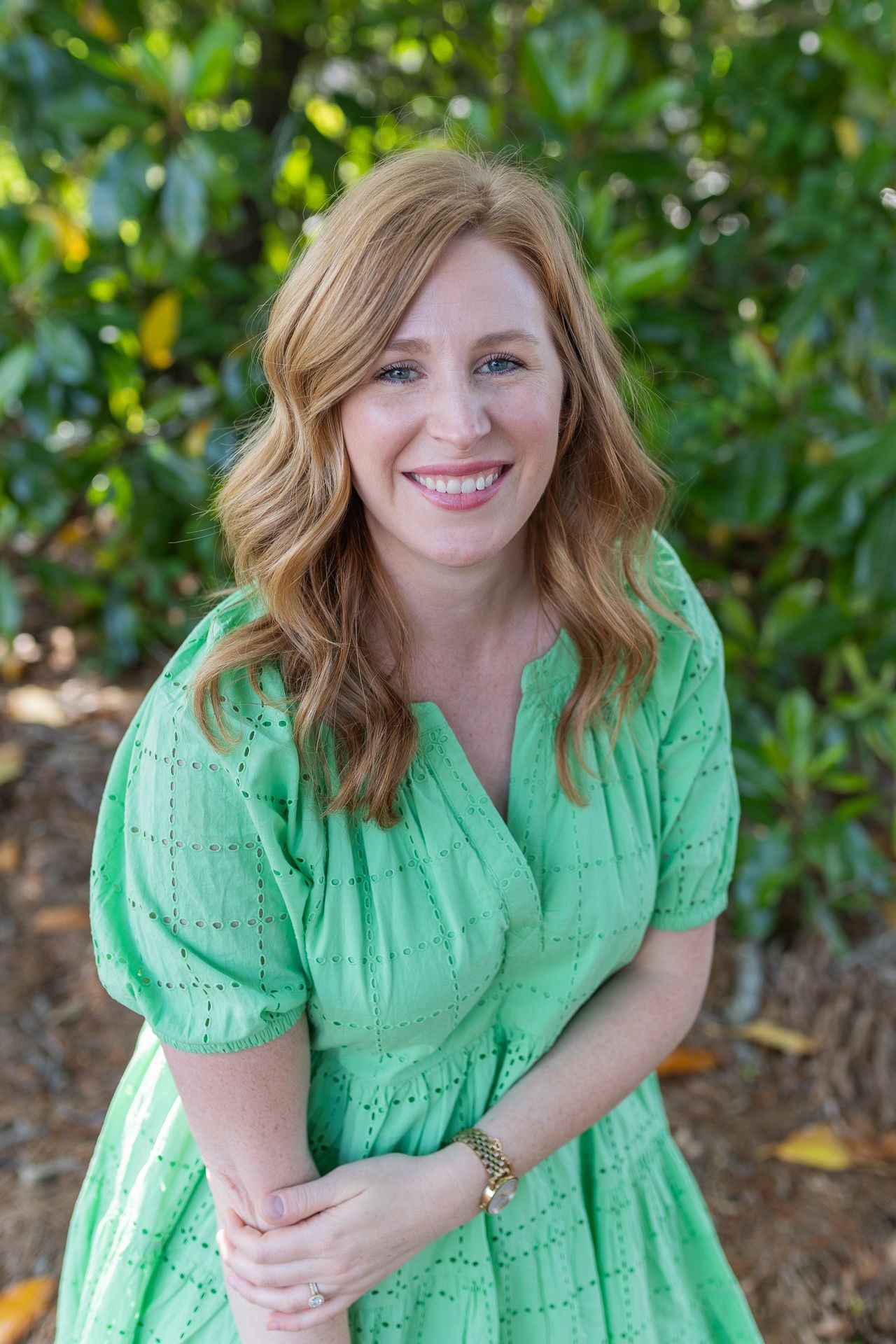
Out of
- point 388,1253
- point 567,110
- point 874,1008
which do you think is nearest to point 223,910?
point 388,1253

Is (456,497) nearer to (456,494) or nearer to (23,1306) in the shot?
(456,494)

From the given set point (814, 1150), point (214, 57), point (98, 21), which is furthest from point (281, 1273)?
point (98, 21)

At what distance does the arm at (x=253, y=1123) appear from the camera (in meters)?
1.08

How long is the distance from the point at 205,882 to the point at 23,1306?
1223 millimetres

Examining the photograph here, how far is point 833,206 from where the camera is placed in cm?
235

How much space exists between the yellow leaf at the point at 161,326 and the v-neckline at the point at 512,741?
63.5 inches

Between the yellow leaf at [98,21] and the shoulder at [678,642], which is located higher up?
the yellow leaf at [98,21]

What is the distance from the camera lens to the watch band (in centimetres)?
117

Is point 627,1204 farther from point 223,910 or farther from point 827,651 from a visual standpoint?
point 827,651

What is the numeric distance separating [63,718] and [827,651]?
181 centimetres

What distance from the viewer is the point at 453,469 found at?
1072 millimetres

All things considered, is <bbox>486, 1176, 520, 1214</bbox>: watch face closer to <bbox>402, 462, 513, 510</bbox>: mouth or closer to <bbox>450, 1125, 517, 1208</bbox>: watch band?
<bbox>450, 1125, 517, 1208</bbox>: watch band

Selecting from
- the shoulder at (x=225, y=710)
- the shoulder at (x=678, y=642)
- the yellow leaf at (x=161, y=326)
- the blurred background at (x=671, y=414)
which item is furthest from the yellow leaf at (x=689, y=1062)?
the yellow leaf at (x=161, y=326)

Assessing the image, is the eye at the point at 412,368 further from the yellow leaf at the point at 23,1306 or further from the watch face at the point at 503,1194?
the yellow leaf at the point at 23,1306
